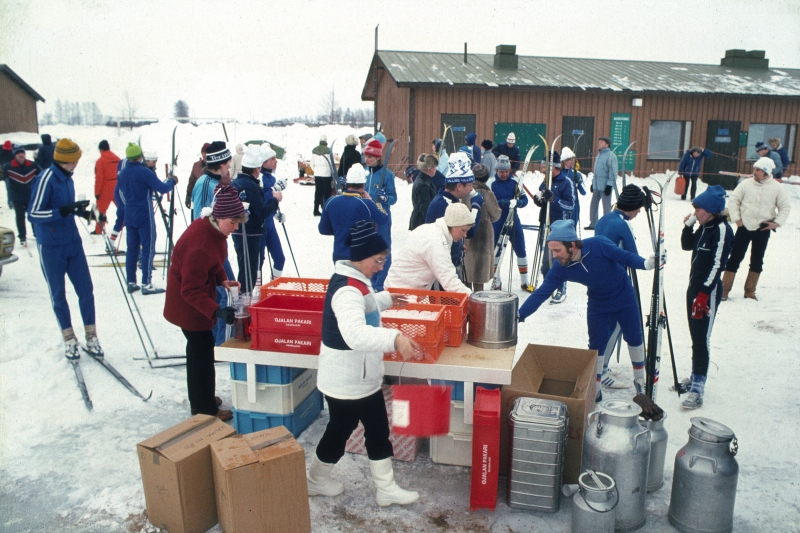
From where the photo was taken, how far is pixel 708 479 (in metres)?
3.39

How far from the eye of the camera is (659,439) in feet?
12.6

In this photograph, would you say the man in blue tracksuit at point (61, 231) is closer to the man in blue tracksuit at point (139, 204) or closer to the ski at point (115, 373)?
the ski at point (115, 373)

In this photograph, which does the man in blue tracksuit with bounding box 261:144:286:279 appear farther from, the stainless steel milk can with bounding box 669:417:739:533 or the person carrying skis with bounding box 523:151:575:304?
the stainless steel milk can with bounding box 669:417:739:533

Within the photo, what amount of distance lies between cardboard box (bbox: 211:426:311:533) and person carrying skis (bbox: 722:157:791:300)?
682cm

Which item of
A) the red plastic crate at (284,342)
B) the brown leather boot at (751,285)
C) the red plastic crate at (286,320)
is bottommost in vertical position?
the brown leather boot at (751,285)

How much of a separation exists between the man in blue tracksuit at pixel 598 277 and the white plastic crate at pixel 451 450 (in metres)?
1.03

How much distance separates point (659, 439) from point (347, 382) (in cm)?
197

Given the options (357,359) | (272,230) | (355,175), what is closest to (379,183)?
A: (272,230)

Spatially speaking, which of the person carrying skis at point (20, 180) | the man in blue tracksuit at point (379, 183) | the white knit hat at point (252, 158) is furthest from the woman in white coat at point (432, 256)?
the person carrying skis at point (20, 180)

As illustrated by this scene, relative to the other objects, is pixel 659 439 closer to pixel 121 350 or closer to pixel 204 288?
pixel 204 288

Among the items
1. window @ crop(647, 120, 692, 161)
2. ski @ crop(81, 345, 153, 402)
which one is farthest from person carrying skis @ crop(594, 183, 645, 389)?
window @ crop(647, 120, 692, 161)

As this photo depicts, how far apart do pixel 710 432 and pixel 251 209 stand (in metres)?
4.73

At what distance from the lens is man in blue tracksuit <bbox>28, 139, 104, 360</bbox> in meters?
5.47

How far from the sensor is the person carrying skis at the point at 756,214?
7980mm
